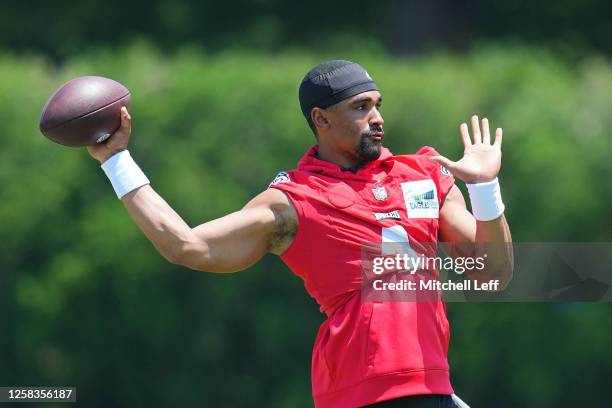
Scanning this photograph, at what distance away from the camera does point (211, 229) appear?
505 centimetres

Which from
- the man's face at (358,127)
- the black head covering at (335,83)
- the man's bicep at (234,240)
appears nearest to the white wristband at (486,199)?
the man's face at (358,127)

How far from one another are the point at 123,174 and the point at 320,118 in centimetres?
88

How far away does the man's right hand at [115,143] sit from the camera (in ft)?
16.6

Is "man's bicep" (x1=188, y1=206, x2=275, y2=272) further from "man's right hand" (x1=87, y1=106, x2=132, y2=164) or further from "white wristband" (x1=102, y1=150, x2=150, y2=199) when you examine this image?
"man's right hand" (x1=87, y1=106, x2=132, y2=164)

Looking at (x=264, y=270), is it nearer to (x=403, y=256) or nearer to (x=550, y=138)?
(x=550, y=138)

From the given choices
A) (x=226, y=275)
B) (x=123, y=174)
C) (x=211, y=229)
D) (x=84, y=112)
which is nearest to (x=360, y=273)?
(x=211, y=229)

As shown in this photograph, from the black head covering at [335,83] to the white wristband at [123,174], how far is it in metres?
0.82

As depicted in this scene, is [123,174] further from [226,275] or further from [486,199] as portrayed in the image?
[226,275]

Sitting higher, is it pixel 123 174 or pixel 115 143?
pixel 115 143

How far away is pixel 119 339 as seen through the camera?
10492 millimetres

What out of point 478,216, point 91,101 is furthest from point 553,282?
point 91,101

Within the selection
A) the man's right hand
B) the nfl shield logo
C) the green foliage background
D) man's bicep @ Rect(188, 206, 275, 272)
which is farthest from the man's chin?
the green foliage background

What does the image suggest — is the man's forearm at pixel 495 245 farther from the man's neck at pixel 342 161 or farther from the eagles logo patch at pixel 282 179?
the eagles logo patch at pixel 282 179

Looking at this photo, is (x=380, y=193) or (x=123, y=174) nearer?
(x=123, y=174)
